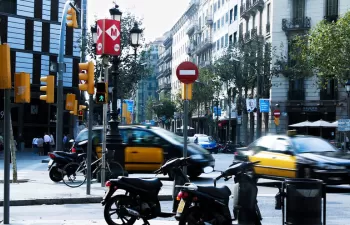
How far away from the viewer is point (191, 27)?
91.8 meters

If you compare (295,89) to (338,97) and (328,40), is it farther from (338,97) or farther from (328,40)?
(328,40)

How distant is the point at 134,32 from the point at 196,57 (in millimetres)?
69277

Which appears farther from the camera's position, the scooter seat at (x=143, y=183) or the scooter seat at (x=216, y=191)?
the scooter seat at (x=143, y=183)

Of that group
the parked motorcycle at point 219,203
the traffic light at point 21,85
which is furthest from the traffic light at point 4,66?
the parked motorcycle at point 219,203

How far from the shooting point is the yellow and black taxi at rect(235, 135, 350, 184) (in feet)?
48.3

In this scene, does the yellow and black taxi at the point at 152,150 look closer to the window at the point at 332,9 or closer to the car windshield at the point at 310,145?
the car windshield at the point at 310,145

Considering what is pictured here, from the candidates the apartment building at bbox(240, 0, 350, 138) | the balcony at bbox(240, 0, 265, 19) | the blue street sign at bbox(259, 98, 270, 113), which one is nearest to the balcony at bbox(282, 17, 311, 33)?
the apartment building at bbox(240, 0, 350, 138)

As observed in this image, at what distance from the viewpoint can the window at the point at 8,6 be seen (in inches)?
1819

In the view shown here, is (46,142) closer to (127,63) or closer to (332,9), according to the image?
(127,63)

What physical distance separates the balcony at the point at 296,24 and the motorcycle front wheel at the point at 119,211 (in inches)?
1703

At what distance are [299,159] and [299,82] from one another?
120ft

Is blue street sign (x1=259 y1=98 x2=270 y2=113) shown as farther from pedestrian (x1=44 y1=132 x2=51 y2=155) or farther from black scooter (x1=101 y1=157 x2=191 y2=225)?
black scooter (x1=101 y1=157 x2=191 y2=225)

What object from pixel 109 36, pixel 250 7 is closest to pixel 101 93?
pixel 109 36

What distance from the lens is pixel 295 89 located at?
50.6 m
